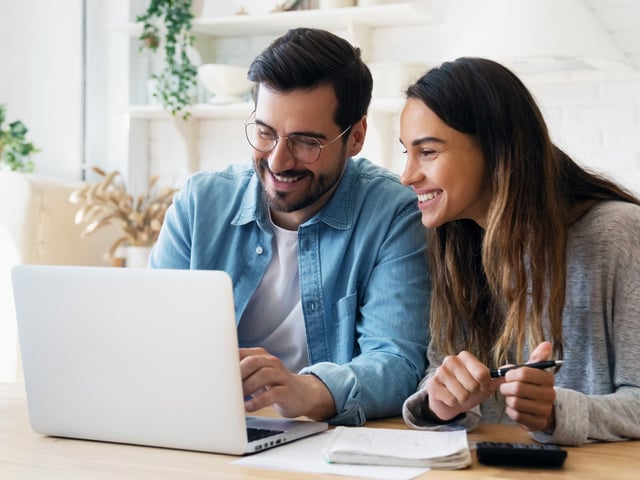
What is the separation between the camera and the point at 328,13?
10.5 feet

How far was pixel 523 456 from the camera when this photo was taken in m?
1.18

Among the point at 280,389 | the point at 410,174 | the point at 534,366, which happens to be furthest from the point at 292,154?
the point at 534,366

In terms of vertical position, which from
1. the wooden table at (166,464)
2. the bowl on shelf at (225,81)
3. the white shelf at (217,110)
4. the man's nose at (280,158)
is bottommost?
the wooden table at (166,464)

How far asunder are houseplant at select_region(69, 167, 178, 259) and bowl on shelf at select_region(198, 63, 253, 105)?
1.25 ft

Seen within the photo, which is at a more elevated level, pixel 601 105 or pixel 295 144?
pixel 601 105

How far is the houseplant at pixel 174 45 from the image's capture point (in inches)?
136

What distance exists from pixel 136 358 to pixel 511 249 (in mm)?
628

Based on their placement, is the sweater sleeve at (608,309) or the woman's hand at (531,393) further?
the sweater sleeve at (608,309)

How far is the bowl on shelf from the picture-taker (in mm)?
3375

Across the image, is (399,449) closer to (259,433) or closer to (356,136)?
(259,433)

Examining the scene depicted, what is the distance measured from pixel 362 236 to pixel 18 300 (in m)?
0.68

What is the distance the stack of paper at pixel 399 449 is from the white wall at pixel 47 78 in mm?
2714

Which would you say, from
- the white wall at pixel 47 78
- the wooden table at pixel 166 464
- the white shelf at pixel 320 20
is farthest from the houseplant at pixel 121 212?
the wooden table at pixel 166 464

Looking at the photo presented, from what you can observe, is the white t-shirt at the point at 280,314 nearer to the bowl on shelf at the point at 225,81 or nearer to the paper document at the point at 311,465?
the paper document at the point at 311,465
